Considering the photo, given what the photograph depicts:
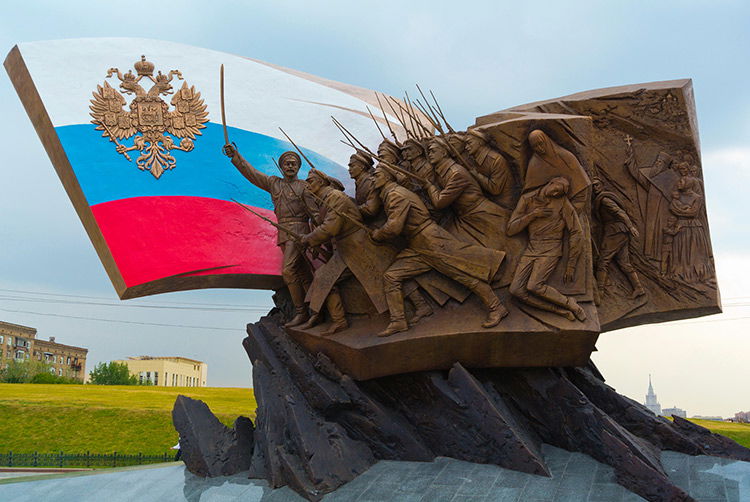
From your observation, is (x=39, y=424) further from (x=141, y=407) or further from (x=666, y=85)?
(x=666, y=85)

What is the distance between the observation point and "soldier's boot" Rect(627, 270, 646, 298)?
962cm

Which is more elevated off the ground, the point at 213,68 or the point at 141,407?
the point at 213,68

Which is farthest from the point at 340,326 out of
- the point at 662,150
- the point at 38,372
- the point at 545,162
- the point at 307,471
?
the point at 38,372

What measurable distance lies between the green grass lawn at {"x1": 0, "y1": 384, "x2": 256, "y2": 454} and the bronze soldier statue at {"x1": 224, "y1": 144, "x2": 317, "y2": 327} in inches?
366

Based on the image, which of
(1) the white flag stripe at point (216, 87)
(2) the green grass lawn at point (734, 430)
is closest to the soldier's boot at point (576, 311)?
(1) the white flag stripe at point (216, 87)

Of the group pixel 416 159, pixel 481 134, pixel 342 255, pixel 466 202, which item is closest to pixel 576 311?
pixel 466 202

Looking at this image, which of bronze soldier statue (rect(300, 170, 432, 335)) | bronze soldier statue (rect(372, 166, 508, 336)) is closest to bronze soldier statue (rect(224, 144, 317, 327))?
bronze soldier statue (rect(300, 170, 432, 335))

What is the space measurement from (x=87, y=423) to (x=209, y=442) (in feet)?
31.8

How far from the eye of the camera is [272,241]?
1089 centimetres

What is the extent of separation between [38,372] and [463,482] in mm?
26192

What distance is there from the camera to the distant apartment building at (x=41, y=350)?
37.3 m

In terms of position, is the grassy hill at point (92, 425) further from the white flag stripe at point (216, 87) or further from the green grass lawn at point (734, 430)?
the white flag stripe at point (216, 87)

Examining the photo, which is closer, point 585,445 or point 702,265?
point 585,445

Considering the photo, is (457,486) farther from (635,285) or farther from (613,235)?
(613,235)
